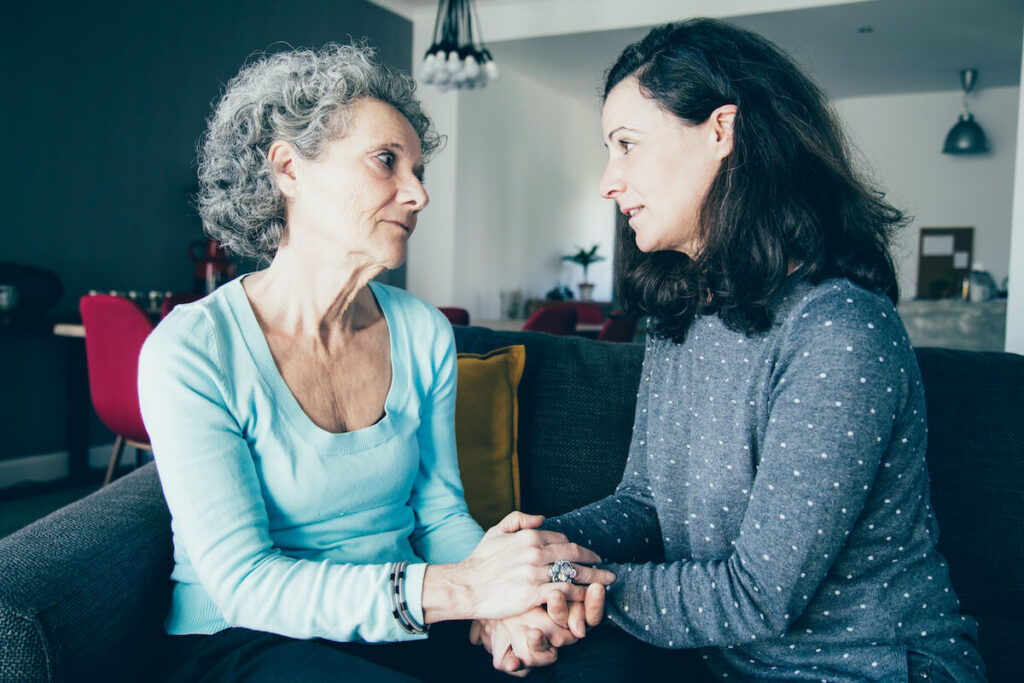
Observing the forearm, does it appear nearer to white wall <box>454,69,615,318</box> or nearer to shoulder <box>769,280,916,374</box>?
shoulder <box>769,280,916,374</box>

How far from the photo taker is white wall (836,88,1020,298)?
25.6ft

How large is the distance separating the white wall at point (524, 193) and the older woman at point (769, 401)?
5642 millimetres

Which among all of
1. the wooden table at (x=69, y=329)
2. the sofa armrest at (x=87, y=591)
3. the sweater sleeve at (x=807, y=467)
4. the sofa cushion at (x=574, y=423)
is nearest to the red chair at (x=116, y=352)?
the wooden table at (x=69, y=329)

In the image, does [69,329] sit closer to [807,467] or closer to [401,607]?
[401,607]

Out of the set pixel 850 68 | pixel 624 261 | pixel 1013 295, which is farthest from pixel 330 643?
pixel 850 68

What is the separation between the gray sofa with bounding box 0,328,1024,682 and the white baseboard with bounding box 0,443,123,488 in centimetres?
313

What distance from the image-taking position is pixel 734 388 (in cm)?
110

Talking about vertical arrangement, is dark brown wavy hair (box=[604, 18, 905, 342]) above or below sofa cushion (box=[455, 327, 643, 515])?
above

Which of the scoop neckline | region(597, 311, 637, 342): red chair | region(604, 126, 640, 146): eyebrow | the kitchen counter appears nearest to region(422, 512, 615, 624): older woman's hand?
the scoop neckline

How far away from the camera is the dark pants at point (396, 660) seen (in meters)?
1.00

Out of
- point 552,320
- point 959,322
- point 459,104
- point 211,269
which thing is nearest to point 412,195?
point 552,320

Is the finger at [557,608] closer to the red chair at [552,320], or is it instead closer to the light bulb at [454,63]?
the red chair at [552,320]

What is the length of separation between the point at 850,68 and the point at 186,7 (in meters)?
5.85

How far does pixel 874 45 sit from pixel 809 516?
6776 mm
